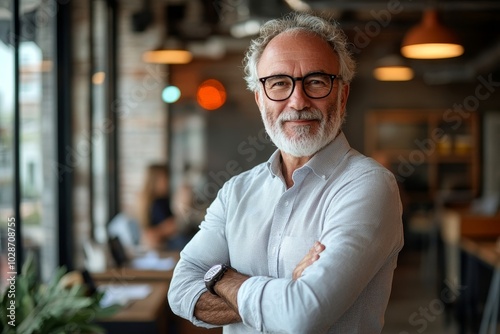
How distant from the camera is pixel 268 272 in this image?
1.73 metres

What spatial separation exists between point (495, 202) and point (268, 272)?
313 inches

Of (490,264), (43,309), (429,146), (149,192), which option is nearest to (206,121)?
(429,146)

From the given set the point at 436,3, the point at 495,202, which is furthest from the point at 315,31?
the point at 495,202

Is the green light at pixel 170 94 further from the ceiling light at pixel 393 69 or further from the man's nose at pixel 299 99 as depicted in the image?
the man's nose at pixel 299 99

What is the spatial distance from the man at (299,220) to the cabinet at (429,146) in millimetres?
10683

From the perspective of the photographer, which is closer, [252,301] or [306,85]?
[252,301]

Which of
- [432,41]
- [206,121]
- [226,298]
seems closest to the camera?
[226,298]

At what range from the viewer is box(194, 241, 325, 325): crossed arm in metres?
1.59

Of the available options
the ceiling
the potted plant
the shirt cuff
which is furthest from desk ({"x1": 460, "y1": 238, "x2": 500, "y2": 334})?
the shirt cuff

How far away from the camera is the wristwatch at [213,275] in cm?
171

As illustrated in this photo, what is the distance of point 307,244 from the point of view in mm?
1700

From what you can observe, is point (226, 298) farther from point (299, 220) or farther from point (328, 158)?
point (328, 158)

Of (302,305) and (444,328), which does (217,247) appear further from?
(444,328)

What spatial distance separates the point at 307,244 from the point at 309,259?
119 mm
